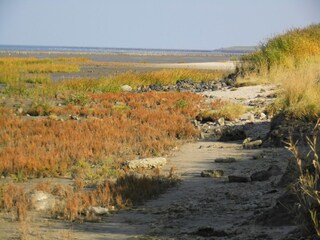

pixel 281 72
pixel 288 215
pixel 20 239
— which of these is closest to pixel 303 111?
pixel 288 215

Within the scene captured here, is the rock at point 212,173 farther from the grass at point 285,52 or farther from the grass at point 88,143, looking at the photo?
the grass at point 285,52

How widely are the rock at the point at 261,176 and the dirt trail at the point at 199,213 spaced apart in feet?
0.34

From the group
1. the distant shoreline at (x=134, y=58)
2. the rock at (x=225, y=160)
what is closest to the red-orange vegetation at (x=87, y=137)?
the rock at (x=225, y=160)

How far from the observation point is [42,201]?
316 inches

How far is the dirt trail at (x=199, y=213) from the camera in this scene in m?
6.34


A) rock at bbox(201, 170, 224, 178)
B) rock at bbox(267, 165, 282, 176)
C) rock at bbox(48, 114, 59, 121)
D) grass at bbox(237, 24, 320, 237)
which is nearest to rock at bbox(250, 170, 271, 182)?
rock at bbox(267, 165, 282, 176)

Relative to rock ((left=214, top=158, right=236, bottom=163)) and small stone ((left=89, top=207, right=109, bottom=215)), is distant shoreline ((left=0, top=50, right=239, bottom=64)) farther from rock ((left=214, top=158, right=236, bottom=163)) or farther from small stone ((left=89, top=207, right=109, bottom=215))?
small stone ((left=89, top=207, right=109, bottom=215))

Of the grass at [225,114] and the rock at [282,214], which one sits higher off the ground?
the rock at [282,214]

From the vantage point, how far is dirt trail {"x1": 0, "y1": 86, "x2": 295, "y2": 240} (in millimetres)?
6336

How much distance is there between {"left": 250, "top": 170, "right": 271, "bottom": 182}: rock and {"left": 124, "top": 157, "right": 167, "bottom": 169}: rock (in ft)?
7.98

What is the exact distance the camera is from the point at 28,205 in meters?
7.91

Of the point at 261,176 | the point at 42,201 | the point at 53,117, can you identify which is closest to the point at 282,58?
the point at 53,117

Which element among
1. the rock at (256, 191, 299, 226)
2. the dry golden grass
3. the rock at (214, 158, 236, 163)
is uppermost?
the dry golden grass

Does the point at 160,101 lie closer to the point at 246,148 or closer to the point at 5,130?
the point at 5,130
